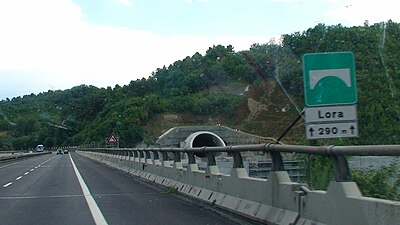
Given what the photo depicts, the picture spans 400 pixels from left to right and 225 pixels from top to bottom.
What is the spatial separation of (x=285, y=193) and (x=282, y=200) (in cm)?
19

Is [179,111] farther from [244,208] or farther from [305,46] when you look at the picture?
[244,208]

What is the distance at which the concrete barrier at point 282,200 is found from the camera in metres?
7.30

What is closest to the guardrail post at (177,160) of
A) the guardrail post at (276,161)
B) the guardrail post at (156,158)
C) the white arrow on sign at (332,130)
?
the guardrail post at (156,158)

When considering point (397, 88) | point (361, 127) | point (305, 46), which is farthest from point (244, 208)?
point (305, 46)

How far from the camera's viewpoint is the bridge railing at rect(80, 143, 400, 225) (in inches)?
286

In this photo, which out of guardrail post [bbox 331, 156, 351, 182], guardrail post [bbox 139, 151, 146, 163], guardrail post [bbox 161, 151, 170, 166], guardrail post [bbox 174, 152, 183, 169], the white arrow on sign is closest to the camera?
guardrail post [bbox 331, 156, 351, 182]

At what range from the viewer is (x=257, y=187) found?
11.8 m

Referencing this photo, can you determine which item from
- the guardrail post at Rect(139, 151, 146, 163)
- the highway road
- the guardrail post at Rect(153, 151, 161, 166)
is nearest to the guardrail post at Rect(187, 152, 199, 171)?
the highway road

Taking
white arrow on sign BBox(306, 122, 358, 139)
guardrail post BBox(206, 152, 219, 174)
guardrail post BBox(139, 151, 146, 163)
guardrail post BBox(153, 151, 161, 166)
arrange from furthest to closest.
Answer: guardrail post BBox(139, 151, 146, 163) → guardrail post BBox(153, 151, 161, 166) → guardrail post BBox(206, 152, 219, 174) → white arrow on sign BBox(306, 122, 358, 139)

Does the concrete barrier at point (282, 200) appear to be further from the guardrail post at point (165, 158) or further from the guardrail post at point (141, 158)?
the guardrail post at point (141, 158)

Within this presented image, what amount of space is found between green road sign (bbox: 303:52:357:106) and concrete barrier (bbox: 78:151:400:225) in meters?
1.55

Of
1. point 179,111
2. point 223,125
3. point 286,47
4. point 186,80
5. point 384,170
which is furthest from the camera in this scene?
point 186,80

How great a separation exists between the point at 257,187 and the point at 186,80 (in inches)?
1089

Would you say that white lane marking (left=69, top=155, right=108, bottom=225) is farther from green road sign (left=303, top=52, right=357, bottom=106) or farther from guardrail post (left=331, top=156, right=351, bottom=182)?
guardrail post (left=331, top=156, right=351, bottom=182)
